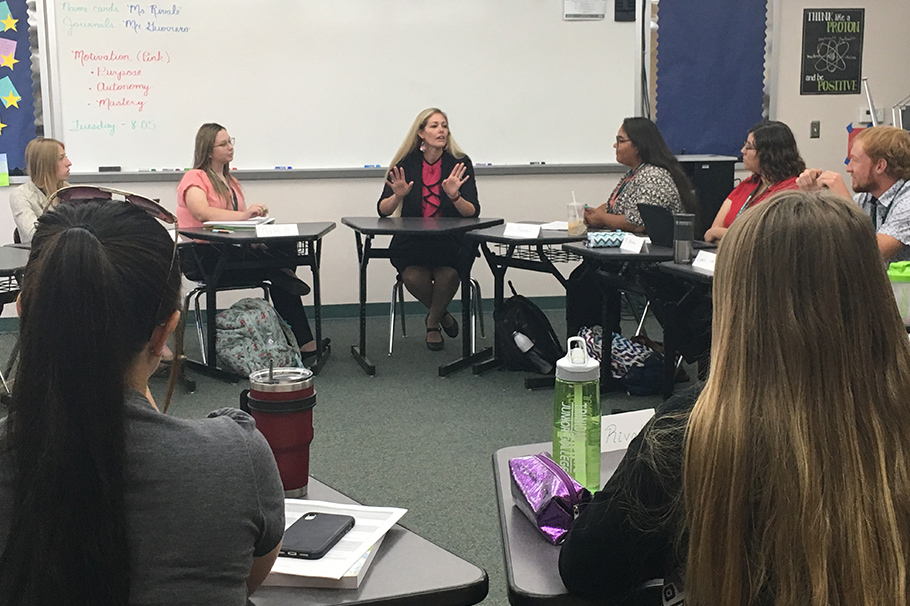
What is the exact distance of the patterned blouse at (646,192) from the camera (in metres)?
4.40

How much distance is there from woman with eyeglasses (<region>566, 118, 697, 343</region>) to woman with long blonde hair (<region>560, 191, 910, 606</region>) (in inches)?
129

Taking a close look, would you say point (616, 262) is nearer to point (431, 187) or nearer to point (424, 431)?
point (424, 431)

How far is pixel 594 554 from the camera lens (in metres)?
1.00

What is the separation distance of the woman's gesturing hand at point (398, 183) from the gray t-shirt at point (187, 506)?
4.07m

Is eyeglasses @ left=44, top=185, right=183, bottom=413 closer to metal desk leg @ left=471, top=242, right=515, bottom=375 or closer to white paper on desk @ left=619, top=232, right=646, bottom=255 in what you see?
white paper on desk @ left=619, top=232, right=646, bottom=255

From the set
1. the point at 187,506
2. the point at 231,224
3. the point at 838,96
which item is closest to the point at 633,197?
the point at 231,224

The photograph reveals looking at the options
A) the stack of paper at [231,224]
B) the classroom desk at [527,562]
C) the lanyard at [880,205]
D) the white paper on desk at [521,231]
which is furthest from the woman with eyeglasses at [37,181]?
the classroom desk at [527,562]

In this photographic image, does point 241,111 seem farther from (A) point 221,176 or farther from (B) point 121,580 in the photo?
(B) point 121,580

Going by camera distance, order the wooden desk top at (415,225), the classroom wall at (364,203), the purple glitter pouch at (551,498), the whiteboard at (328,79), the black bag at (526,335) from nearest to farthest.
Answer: the purple glitter pouch at (551,498) < the wooden desk top at (415,225) < the black bag at (526,335) < the whiteboard at (328,79) < the classroom wall at (364,203)

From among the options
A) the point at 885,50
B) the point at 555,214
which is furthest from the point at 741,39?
the point at 555,214

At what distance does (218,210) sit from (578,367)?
352 cm

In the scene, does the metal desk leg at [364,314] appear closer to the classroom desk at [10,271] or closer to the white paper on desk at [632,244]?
the white paper on desk at [632,244]

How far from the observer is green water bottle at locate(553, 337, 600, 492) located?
134 centimetres

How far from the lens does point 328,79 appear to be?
5.62 meters
